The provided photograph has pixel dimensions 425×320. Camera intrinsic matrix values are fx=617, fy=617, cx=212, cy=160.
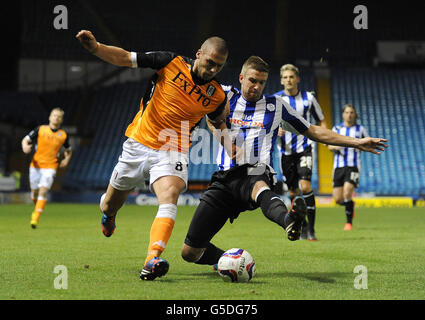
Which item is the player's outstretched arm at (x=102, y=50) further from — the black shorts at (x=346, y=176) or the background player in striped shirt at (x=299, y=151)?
the black shorts at (x=346, y=176)

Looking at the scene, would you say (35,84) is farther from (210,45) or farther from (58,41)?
(210,45)

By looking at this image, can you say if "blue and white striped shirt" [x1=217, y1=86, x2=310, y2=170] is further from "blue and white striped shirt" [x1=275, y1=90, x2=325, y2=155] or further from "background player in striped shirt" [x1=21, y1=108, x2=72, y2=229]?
"background player in striped shirt" [x1=21, y1=108, x2=72, y2=229]


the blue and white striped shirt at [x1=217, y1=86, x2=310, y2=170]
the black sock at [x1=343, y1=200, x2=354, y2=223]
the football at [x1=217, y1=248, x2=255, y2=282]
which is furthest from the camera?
the black sock at [x1=343, y1=200, x2=354, y2=223]

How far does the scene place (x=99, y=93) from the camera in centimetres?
3059

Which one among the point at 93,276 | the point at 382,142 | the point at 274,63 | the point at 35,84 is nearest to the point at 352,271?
the point at 382,142

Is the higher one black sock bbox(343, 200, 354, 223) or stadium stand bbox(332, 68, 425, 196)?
stadium stand bbox(332, 68, 425, 196)

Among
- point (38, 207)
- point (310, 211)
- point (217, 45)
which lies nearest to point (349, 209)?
point (310, 211)

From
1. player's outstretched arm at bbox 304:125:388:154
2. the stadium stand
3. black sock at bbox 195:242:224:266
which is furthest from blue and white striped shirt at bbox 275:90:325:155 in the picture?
the stadium stand

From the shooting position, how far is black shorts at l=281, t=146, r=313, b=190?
906 cm

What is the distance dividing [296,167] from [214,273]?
3.89 metres

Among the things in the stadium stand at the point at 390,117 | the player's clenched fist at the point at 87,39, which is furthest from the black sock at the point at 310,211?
the stadium stand at the point at 390,117

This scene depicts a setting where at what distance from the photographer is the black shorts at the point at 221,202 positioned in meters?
5.41

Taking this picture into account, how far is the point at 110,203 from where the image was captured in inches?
243
